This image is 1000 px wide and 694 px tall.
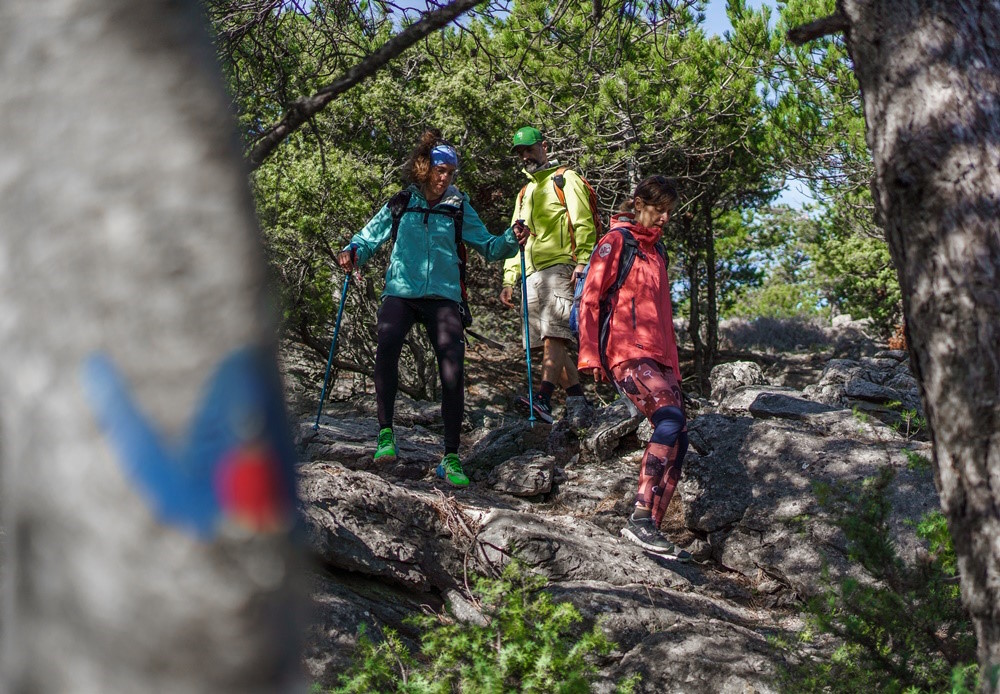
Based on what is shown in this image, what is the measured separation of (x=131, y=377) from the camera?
771 millimetres

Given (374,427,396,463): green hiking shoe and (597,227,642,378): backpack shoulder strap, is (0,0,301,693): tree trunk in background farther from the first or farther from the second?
(374,427,396,463): green hiking shoe

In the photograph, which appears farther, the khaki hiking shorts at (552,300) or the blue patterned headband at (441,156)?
the khaki hiking shorts at (552,300)

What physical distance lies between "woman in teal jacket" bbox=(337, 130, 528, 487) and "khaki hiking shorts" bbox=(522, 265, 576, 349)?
5.67ft

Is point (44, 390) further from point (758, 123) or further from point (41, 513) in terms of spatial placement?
point (758, 123)

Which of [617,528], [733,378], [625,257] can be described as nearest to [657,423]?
[625,257]

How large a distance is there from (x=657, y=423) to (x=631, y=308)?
2.12ft

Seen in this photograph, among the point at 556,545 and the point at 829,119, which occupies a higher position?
the point at 829,119

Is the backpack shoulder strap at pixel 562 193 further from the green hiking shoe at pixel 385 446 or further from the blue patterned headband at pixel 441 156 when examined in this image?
the green hiking shoe at pixel 385 446

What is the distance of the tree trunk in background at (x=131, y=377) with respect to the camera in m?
0.73

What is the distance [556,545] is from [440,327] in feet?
4.94

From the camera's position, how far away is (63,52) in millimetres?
870

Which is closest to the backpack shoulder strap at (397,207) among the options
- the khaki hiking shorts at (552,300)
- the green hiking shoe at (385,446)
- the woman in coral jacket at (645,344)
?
the green hiking shoe at (385,446)

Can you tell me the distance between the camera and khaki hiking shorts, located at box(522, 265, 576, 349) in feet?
25.6

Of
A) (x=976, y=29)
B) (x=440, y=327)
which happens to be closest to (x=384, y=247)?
(x=440, y=327)
